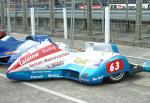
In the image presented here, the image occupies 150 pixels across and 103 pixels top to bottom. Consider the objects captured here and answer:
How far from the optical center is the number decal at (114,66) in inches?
281

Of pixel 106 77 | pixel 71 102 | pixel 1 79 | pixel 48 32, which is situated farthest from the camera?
pixel 48 32

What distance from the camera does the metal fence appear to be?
37.3 feet

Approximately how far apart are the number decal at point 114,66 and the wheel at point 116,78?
131 mm

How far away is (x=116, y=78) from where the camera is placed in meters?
7.36

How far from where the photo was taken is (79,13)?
15164 mm

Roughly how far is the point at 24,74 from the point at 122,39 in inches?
197

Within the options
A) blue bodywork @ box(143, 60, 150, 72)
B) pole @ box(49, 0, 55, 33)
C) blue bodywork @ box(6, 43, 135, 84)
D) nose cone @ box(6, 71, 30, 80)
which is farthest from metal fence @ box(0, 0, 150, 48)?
nose cone @ box(6, 71, 30, 80)

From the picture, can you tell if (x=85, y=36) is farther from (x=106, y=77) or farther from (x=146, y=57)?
(x=106, y=77)

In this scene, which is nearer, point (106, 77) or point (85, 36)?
point (106, 77)

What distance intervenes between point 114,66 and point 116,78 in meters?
0.28

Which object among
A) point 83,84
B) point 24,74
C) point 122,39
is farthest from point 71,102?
point 122,39

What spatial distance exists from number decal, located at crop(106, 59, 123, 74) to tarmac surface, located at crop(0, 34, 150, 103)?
0.30 meters

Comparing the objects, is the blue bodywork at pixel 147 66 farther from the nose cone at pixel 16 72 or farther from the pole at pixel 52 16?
the pole at pixel 52 16

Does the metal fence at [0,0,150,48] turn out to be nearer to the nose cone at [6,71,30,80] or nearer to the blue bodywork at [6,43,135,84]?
the blue bodywork at [6,43,135,84]
